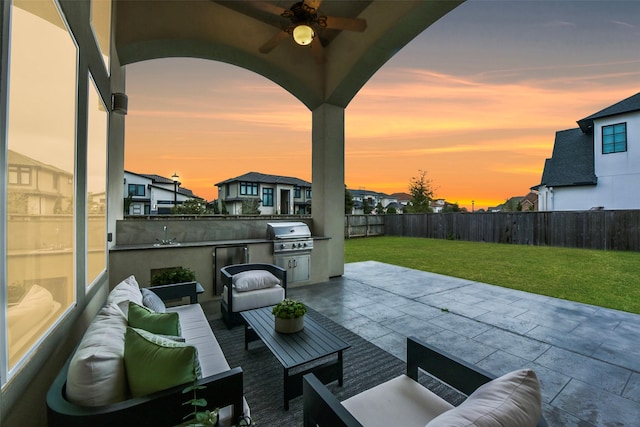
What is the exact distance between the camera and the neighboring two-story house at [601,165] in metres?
10.5

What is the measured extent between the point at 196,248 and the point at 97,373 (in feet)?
10.9

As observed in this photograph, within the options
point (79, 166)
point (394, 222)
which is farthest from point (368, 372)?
point (394, 222)

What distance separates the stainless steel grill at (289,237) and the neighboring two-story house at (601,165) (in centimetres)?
1331

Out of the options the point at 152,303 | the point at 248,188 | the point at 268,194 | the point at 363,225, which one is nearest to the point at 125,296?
the point at 152,303

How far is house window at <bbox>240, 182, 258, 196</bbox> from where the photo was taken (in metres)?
13.7

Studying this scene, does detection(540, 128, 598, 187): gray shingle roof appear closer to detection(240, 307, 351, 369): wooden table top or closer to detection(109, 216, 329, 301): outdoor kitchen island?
detection(109, 216, 329, 301): outdoor kitchen island

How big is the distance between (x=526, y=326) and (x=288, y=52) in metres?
6.07

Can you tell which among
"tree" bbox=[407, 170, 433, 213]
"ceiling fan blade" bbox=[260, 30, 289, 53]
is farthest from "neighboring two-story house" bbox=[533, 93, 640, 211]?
"ceiling fan blade" bbox=[260, 30, 289, 53]

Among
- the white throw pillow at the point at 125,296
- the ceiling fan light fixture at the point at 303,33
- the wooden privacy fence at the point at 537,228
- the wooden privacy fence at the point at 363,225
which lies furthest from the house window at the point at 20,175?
the wooden privacy fence at the point at 537,228

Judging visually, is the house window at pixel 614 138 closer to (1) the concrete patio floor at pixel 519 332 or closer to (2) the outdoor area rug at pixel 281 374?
(1) the concrete patio floor at pixel 519 332

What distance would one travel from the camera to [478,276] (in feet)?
20.3

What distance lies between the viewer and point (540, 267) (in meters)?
7.00

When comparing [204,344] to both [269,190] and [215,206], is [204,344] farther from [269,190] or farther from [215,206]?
[269,190]

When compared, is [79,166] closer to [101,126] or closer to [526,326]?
[101,126]
